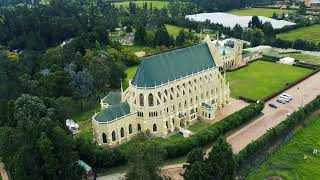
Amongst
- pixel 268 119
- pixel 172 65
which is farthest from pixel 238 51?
pixel 172 65

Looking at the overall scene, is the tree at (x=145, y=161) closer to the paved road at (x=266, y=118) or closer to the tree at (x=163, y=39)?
the paved road at (x=266, y=118)

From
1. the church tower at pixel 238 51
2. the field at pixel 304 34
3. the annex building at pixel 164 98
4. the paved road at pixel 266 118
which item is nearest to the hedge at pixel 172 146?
the paved road at pixel 266 118

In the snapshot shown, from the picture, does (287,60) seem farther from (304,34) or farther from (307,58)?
(304,34)

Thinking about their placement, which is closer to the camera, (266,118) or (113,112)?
(113,112)

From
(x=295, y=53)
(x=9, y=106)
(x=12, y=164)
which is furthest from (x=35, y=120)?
(x=295, y=53)

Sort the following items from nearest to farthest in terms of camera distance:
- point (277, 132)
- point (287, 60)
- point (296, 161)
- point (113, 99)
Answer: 1. point (296, 161)
2. point (277, 132)
3. point (113, 99)
4. point (287, 60)

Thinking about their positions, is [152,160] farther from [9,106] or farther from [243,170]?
[9,106]
